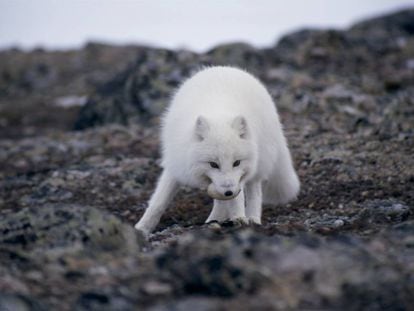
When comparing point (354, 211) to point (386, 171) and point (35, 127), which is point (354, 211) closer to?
point (386, 171)

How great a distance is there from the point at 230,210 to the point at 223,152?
123 centimetres

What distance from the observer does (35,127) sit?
873 inches

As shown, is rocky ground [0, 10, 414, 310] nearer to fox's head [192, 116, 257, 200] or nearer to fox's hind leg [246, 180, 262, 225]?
fox's hind leg [246, 180, 262, 225]

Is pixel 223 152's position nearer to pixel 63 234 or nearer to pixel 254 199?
pixel 254 199

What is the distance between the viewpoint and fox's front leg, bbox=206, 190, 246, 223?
28.0 feet

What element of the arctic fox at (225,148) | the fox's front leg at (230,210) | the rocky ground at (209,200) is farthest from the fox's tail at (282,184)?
the fox's front leg at (230,210)

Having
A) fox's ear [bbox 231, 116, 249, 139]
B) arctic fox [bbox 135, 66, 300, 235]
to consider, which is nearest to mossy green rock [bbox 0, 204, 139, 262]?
arctic fox [bbox 135, 66, 300, 235]

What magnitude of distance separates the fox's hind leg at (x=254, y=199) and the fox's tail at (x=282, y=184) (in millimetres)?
481

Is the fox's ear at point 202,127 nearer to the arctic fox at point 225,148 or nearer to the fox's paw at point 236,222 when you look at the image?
the arctic fox at point 225,148

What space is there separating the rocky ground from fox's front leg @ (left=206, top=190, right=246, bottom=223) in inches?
13.3

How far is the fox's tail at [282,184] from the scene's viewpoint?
938 centimetres

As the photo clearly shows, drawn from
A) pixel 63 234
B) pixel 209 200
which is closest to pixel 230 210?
pixel 209 200

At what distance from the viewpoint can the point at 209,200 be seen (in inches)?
426

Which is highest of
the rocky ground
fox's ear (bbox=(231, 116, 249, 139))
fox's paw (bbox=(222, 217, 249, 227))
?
fox's ear (bbox=(231, 116, 249, 139))
